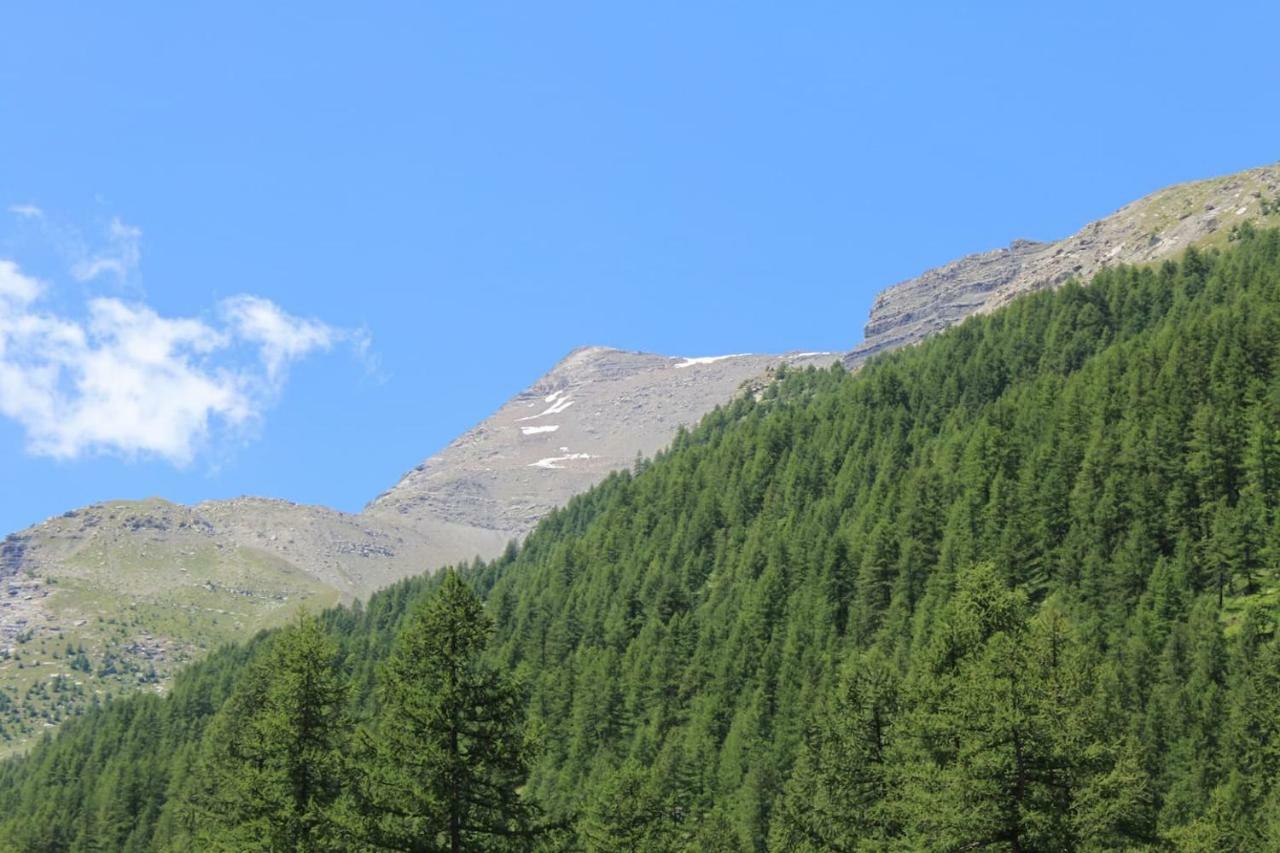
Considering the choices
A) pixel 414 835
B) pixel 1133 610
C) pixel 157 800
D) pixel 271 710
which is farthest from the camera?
pixel 157 800

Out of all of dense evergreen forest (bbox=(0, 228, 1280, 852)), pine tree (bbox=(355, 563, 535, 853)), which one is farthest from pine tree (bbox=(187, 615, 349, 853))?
pine tree (bbox=(355, 563, 535, 853))

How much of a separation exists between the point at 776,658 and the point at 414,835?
10367 centimetres

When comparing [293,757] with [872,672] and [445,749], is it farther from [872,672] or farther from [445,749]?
[872,672]

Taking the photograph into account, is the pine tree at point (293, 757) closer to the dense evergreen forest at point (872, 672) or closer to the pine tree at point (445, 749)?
the dense evergreen forest at point (872, 672)

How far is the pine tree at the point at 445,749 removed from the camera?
28.5m

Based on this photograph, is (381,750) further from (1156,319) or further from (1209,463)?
(1156,319)

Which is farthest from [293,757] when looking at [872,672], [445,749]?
[872,672]

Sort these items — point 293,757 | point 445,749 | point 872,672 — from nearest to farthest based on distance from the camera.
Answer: point 445,749 < point 293,757 < point 872,672

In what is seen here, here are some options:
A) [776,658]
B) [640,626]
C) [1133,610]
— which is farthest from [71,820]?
[1133,610]

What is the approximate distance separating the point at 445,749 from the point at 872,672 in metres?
26.5

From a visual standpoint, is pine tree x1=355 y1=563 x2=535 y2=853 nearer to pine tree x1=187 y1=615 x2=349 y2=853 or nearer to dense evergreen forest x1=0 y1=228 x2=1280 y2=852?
dense evergreen forest x1=0 y1=228 x2=1280 y2=852

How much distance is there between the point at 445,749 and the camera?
94.9ft

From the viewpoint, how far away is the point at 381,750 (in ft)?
94.9

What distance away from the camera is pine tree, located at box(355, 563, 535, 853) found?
28.5m
